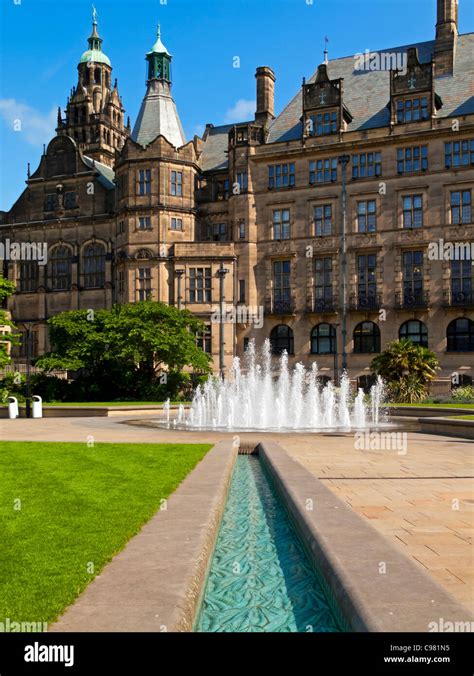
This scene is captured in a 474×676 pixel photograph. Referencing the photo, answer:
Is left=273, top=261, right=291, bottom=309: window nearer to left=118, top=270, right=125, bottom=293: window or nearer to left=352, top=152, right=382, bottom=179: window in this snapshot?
left=352, top=152, right=382, bottom=179: window

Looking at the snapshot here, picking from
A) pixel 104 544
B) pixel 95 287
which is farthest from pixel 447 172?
pixel 104 544

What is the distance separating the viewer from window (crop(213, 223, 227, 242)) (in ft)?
188

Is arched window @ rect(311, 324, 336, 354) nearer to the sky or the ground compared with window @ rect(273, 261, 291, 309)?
nearer to the ground

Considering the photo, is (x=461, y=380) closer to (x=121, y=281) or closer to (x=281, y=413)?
(x=281, y=413)

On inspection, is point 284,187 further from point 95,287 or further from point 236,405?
point 236,405

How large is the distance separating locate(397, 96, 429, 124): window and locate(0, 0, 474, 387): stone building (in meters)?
0.10

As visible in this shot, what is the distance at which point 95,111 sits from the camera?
8800cm

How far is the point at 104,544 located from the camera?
23.7 feet

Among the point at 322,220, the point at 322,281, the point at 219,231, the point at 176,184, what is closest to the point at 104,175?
the point at 176,184

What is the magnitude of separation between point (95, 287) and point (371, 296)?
25.2 meters

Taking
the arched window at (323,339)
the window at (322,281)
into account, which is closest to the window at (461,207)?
the window at (322,281)

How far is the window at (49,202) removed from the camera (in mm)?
62562

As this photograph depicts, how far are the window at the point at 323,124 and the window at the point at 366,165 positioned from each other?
3.12 meters

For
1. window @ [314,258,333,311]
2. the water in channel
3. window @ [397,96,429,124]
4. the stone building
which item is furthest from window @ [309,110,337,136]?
the water in channel
